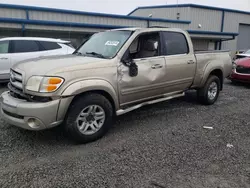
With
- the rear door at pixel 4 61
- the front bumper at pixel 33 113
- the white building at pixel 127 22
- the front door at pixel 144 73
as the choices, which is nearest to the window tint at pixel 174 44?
the front door at pixel 144 73

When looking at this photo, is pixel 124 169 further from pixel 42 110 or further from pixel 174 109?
pixel 174 109

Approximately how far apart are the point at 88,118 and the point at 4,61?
17.2ft

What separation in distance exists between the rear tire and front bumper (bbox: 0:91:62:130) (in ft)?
12.3

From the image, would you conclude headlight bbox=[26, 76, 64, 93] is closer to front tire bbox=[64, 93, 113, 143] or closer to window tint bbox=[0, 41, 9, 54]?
front tire bbox=[64, 93, 113, 143]

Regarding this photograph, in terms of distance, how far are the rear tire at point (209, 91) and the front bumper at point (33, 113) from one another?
12.3ft

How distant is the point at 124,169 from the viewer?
Result: 9.57 feet

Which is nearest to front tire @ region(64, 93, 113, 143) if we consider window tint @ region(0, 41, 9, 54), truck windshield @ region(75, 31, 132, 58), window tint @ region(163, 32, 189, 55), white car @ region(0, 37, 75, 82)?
truck windshield @ region(75, 31, 132, 58)

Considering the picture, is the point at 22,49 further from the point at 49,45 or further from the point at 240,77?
the point at 240,77

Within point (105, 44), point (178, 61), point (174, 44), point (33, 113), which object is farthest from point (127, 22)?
point (33, 113)

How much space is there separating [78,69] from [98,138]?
3.93ft

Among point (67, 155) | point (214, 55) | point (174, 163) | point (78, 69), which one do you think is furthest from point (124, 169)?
point (214, 55)

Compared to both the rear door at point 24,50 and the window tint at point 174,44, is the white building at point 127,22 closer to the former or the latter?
the rear door at point 24,50

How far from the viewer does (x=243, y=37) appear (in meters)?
21.4

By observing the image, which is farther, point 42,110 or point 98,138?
point 98,138
